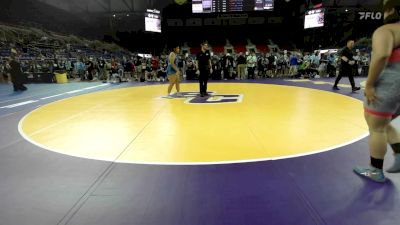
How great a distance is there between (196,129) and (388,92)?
9.67 feet

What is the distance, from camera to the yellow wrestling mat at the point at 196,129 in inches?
146

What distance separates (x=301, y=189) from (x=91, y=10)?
3300cm

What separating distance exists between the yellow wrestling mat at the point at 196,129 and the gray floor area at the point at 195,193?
35 cm

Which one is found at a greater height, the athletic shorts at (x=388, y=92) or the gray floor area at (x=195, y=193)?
the athletic shorts at (x=388, y=92)

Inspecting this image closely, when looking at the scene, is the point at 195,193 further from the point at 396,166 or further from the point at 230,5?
the point at 230,5

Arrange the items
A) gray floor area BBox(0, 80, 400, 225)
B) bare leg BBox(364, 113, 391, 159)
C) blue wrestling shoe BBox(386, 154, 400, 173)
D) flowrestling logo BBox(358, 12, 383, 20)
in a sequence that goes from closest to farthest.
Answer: gray floor area BBox(0, 80, 400, 225)
bare leg BBox(364, 113, 391, 159)
blue wrestling shoe BBox(386, 154, 400, 173)
flowrestling logo BBox(358, 12, 383, 20)

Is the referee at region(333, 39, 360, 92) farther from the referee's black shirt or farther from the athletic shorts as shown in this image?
the athletic shorts

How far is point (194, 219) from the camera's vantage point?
2.19 meters

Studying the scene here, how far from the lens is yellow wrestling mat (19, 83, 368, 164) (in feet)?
12.2

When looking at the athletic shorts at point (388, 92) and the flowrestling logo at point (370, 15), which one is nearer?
the athletic shorts at point (388, 92)

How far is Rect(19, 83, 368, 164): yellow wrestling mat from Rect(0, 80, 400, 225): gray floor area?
13.7 inches

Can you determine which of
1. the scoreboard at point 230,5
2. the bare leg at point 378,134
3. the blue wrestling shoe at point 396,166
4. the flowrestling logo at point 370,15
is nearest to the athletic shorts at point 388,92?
the bare leg at point 378,134

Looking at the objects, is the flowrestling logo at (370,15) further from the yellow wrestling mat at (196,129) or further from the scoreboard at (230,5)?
the yellow wrestling mat at (196,129)

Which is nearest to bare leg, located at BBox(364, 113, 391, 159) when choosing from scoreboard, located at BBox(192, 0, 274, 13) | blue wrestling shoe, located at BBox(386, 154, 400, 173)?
blue wrestling shoe, located at BBox(386, 154, 400, 173)
